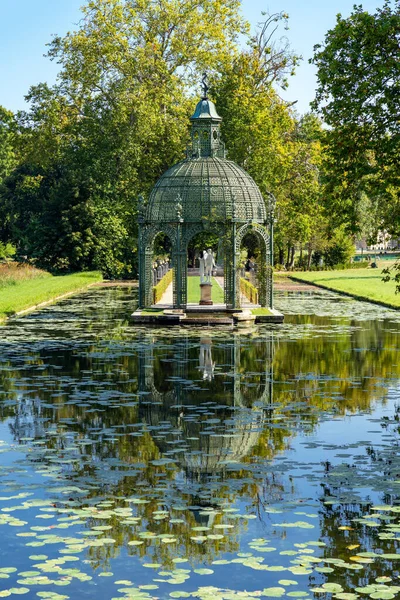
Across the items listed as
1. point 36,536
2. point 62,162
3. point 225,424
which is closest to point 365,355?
point 225,424

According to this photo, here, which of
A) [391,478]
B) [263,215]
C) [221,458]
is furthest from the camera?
[263,215]

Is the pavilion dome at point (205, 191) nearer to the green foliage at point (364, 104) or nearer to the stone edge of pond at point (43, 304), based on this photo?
the stone edge of pond at point (43, 304)

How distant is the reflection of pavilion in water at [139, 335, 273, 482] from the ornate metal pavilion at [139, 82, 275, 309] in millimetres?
9594

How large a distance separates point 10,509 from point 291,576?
3622mm

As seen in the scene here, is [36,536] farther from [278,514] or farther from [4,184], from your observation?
[4,184]

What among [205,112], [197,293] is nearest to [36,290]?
[197,293]

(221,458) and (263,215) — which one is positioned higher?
(263,215)

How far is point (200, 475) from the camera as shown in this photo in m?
12.8

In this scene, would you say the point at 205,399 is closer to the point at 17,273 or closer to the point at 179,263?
the point at 179,263

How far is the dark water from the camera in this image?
9.12 m

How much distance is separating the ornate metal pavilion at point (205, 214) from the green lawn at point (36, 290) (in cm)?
543

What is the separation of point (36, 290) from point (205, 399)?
3243 cm

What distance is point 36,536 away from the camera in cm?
1009

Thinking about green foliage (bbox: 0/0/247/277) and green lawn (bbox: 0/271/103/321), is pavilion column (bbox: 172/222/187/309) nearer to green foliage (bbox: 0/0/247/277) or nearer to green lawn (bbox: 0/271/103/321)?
green lawn (bbox: 0/271/103/321)
